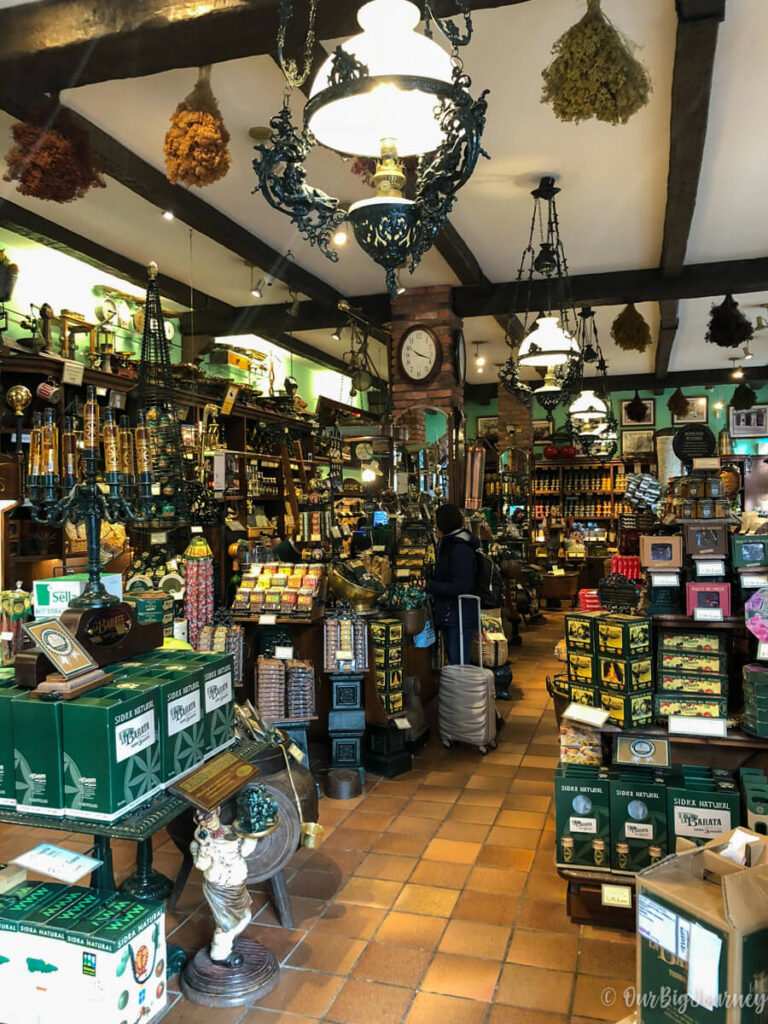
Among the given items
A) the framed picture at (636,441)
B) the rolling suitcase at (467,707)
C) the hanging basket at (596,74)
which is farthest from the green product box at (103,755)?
the framed picture at (636,441)

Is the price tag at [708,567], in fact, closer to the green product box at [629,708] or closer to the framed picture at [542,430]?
the green product box at [629,708]

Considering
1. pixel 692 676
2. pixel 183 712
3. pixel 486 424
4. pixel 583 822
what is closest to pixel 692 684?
pixel 692 676

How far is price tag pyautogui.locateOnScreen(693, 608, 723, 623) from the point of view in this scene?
3.32 meters

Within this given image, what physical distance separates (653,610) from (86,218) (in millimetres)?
5211

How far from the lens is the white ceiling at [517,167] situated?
3.79 metres

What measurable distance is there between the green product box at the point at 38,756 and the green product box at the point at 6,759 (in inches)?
0.7

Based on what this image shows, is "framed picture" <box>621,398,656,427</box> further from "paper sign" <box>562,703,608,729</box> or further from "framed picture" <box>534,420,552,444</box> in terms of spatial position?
"paper sign" <box>562,703,608,729</box>

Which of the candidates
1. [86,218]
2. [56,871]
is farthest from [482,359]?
[56,871]

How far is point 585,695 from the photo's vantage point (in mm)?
3451

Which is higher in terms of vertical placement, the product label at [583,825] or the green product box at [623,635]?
the green product box at [623,635]

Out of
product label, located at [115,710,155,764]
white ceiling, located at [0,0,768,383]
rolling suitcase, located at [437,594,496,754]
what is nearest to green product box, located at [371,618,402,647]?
rolling suitcase, located at [437,594,496,754]

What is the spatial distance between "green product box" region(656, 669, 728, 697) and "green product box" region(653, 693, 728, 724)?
0.07 feet

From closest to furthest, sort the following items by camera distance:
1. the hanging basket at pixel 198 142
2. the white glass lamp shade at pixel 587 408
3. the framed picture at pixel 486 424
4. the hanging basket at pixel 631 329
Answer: the hanging basket at pixel 198 142 < the hanging basket at pixel 631 329 < the white glass lamp shade at pixel 587 408 < the framed picture at pixel 486 424

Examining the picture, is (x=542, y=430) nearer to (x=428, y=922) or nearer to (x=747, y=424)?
(x=747, y=424)
